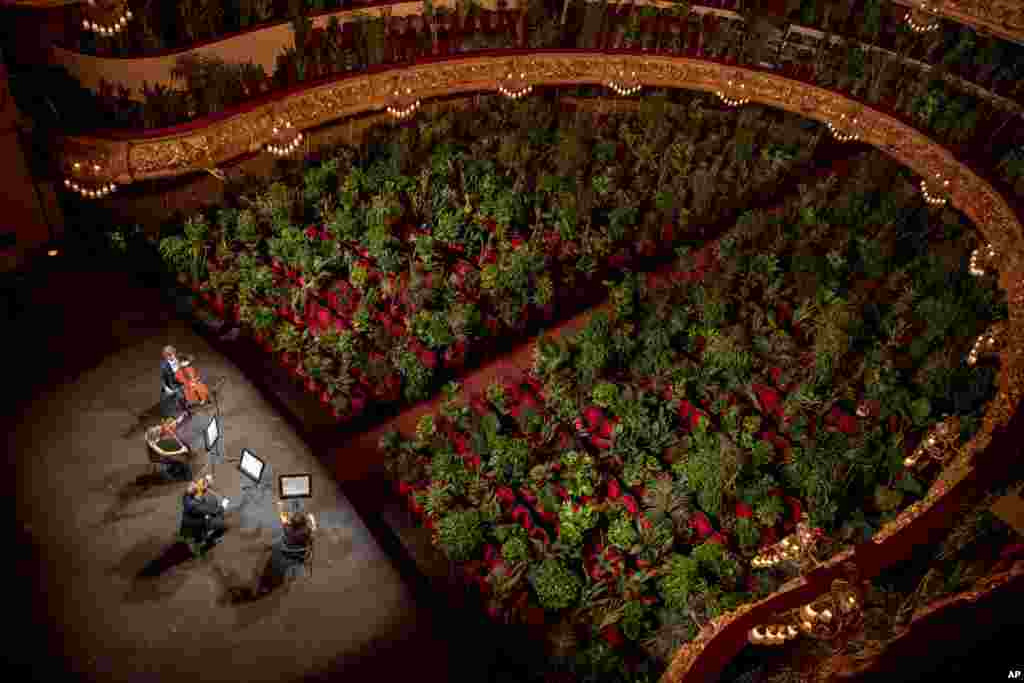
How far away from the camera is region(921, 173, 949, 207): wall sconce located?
1504cm

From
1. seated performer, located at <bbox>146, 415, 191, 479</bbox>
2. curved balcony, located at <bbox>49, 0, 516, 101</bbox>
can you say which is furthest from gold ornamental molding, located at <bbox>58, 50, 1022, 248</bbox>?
seated performer, located at <bbox>146, 415, 191, 479</bbox>

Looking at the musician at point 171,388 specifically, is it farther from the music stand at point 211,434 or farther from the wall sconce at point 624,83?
the wall sconce at point 624,83

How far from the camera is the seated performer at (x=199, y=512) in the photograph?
30.0ft

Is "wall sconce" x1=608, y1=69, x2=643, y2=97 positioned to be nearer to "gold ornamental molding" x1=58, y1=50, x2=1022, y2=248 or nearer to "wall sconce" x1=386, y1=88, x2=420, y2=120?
"gold ornamental molding" x1=58, y1=50, x2=1022, y2=248

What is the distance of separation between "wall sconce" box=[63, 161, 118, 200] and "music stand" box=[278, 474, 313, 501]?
253 inches

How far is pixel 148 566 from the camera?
923 cm

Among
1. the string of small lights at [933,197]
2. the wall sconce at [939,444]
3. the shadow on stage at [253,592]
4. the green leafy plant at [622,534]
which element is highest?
the string of small lights at [933,197]

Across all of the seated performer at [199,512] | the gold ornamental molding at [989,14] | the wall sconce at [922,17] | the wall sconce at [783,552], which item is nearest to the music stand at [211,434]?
the seated performer at [199,512]

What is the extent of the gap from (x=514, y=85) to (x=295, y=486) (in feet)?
35.9

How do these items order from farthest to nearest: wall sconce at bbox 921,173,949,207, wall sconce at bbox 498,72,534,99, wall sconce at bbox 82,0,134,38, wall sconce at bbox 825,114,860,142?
wall sconce at bbox 498,72,534,99 < wall sconce at bbox 825,114,860,142 < wall sconce at bbox 921,173,949,207 < wall sconce at bbox 82,0,134,38

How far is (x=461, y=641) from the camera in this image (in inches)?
358

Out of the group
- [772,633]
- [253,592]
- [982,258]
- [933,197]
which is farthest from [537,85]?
[772,633]

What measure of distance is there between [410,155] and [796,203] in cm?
810

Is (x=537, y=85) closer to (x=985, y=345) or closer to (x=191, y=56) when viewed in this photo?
(x=191, y=56)
